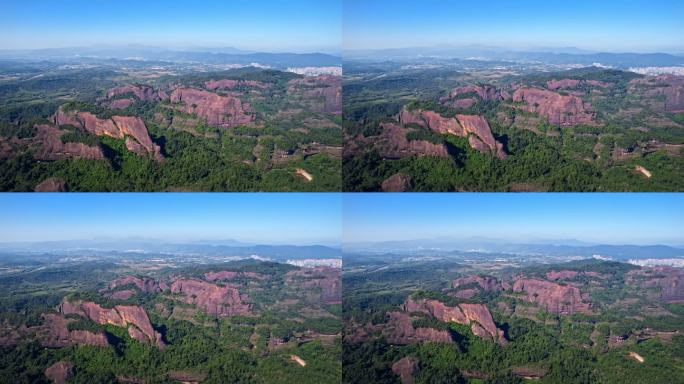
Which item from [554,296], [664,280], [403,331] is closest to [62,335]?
[403,331]

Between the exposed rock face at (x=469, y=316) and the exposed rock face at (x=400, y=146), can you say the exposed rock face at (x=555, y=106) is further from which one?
the exposed rock face at (x=469, y=316)

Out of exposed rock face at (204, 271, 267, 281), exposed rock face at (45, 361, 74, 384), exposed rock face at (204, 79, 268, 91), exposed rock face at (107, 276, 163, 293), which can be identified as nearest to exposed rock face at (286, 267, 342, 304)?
exposed rock face at (204, 271, 267, 281)

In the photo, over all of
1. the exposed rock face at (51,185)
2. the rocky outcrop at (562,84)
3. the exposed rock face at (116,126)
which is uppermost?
the rocky outcrop at (562,84)

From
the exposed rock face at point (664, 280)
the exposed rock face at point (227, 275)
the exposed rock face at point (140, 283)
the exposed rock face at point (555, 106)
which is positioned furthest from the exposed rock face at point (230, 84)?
the exposed rock face at point (664, 280)

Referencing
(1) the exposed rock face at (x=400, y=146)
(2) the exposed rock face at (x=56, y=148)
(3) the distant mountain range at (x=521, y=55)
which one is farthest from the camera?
(3) the distant mountain range at (x=521, y=55)

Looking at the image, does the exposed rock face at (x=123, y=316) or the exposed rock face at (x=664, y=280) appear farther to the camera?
the exposed rock face at (x=123, y=316)

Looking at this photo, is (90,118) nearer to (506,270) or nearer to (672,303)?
(506,270)

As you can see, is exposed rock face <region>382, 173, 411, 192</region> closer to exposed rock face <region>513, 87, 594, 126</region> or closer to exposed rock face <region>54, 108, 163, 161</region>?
exposed rock face <region>513, 87, 594, 126</region>
